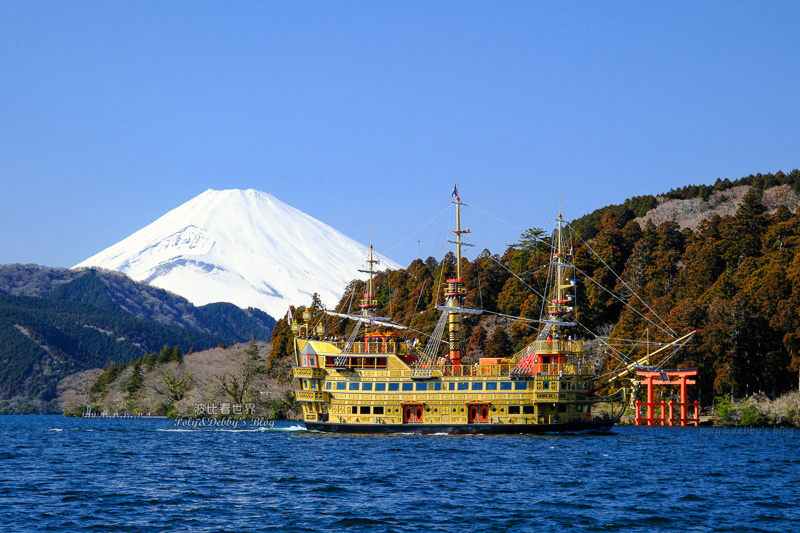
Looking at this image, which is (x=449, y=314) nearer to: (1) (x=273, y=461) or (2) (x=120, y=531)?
(1) (x=273, y=461)

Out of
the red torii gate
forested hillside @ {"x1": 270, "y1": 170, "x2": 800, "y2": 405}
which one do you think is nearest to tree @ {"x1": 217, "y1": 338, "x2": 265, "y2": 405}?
forested hillside @ {"x1": 270, "y1": 170, "x2": 800, "y2": 405}

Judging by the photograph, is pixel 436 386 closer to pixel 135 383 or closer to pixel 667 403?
pixel 667 403

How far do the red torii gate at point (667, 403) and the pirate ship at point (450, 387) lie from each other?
3722 millimetres

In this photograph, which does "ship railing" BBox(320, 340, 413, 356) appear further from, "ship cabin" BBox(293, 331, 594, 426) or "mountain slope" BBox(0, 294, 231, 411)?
"mountain slope" BBox(0, 294, 231, 411)

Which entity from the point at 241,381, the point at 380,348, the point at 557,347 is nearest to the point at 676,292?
the point at 557,347

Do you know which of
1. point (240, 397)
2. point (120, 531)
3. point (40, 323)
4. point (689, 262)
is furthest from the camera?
point (40, 323)

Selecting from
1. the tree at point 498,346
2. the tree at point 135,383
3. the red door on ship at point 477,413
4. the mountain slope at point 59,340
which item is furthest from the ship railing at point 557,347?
the mountain slope at point 59,340

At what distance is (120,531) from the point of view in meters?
19.0

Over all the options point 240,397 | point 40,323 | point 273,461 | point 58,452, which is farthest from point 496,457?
point 40,323

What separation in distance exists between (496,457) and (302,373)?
16.0m

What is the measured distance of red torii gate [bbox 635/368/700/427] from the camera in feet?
163

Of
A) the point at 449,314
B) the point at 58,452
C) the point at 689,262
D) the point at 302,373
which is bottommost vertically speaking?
the point at 58,452

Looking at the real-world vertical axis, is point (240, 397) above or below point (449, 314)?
below

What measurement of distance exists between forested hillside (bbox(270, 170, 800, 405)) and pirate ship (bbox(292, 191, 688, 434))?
637 cm
